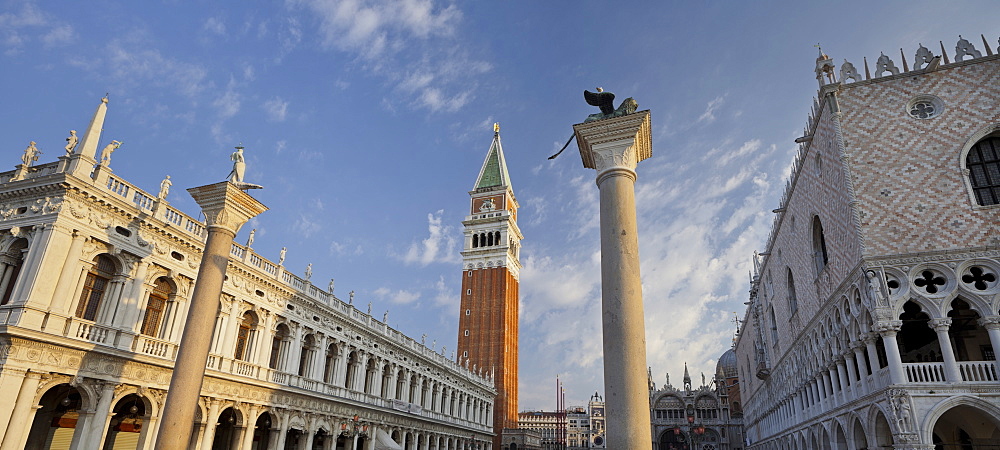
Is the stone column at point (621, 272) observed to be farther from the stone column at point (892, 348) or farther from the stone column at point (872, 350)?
the stone column at point (872, 350)

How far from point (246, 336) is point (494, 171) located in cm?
5642

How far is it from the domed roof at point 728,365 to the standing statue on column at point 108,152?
80.2 m

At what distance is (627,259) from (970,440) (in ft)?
65.6

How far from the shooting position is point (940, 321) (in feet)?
58.3

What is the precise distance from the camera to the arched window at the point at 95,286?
18.1 meters

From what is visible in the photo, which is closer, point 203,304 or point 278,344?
point 203,304

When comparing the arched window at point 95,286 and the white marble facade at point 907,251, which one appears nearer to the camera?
the white marble facade at point 907,251

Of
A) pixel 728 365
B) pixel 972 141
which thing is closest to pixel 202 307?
pixel 972 141

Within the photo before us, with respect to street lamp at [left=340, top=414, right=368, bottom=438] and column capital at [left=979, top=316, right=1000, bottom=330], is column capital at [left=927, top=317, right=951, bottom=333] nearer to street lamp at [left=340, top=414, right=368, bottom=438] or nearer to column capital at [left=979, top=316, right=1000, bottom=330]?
column capital at [left=979, top=316, right=1000, bottom=330]

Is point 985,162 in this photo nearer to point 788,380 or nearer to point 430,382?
point 788,380

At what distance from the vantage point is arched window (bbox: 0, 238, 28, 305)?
17328 millimetres

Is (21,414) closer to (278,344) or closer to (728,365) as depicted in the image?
(278,344)

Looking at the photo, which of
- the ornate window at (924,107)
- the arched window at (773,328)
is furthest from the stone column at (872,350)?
the arched window at (773,328)

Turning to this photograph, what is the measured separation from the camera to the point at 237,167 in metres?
Result: 14.6
